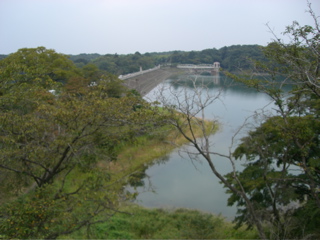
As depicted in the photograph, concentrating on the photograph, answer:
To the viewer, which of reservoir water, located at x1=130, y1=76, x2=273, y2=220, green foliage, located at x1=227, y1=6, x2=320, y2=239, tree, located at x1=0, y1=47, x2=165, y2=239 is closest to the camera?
green foliage, located at x1=227, y1=6, x2=320, y2=239

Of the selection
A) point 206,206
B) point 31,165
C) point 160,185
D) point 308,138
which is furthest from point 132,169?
point 308,138

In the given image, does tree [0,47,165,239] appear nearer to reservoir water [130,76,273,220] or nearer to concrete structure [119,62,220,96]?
concrete structure [119,62,220,96]

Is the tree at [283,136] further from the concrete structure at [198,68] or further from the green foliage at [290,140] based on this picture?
the concrete structure at [198,68]

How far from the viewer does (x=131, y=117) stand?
14.4 ft

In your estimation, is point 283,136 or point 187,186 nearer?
point 283,136

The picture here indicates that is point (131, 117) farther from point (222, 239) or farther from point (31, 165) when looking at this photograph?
point (222, 239)

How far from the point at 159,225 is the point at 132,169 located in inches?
170

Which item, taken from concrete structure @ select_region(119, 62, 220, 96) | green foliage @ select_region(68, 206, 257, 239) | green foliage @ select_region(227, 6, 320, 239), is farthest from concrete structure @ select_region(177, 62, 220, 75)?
green foliage @ select_region(68, 206, 257, 239)

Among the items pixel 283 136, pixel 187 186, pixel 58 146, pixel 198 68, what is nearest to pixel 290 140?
pixel 283 136

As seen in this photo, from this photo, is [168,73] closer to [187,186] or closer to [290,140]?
[187,186]

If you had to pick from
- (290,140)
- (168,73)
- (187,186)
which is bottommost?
(187,186)

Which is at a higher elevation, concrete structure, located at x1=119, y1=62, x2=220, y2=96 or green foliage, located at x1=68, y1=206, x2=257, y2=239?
concrete structure, located at x1=119, y1=62, x2=220, y2=96

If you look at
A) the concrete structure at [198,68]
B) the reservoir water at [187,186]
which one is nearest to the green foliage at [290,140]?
the concrete structure at [198,68]

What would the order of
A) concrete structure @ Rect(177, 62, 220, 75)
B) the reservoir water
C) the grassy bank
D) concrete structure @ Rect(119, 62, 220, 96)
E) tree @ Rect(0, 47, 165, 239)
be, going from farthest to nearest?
the reservoir water, the grassy bank, concrete structure @ Rect(119, 62, 220, 96), concrete structure @ Rect(177, 62, 220, 75), tree @ Rect(0, 47, 165, 239)
